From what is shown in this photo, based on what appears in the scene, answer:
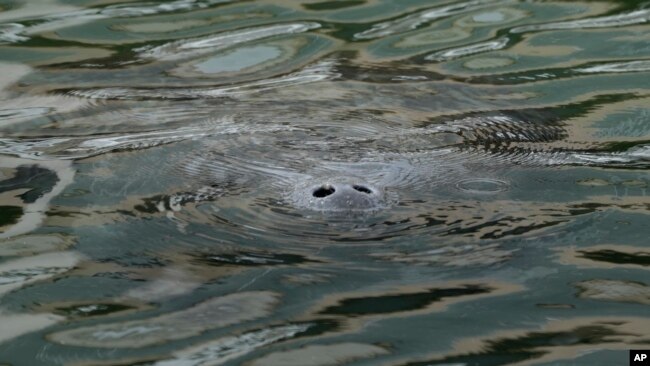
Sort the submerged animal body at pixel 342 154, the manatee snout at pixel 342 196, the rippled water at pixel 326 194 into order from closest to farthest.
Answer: the rippled water at pixel 326 194 → the manatee snout at pixel 342 196 → the submerged animal body at pixel 342 154

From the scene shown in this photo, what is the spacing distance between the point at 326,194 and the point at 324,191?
0.02m

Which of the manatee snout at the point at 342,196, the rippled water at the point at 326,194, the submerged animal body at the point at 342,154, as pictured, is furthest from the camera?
the submerged animal body at the point at 342,154

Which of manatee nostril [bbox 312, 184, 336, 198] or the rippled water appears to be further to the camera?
manatee nostril [bbox 312, 184, 336, 198]

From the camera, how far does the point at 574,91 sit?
657 cm

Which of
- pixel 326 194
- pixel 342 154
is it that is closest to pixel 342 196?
pixel 326 194

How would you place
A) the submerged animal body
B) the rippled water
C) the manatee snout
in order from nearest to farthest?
the rippled water
the manatee snout
the submerged animal body

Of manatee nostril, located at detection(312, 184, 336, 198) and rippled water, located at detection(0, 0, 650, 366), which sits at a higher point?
manatee nostril, located at detection(312, 184, 336, 198)

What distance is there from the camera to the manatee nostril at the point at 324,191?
462 cm

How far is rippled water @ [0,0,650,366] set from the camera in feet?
12.4

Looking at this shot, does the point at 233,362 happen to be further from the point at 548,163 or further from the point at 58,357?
the point at 548,163

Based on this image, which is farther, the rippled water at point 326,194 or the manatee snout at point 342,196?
the manatee snout at point 342,196

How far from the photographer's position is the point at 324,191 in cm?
463

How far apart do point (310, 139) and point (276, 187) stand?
68 centimetres

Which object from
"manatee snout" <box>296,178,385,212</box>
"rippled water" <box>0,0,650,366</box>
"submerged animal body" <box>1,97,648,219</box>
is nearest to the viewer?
"rippled water" <box>0,0,650,366</box>
